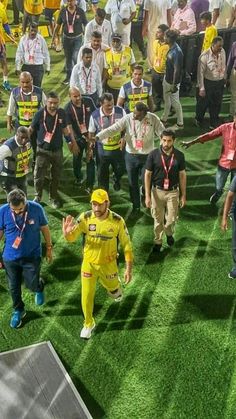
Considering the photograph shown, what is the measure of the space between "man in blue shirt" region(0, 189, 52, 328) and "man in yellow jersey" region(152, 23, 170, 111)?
20.3ft

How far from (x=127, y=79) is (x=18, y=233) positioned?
5.50 meters

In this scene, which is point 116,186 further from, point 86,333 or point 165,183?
point 86,333

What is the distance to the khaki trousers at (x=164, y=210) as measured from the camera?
23.0ft

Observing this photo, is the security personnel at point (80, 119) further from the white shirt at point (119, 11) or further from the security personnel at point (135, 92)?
the white shirt at point (119, 11)

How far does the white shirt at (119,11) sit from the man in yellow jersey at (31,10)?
2.75 m

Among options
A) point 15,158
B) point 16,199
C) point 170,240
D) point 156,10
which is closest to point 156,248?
point 170,240

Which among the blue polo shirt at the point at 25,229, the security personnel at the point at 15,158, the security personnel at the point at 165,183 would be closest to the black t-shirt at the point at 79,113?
the security personnel at the point at 15,158

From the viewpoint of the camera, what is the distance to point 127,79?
10.3 meters

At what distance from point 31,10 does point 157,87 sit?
16.6ft

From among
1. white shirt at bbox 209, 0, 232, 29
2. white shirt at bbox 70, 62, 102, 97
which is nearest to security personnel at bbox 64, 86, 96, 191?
white shirt at bbox 70, 62, 102, 97

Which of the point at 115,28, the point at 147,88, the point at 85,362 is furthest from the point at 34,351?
the point at 115,28

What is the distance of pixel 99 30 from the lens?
11711mm

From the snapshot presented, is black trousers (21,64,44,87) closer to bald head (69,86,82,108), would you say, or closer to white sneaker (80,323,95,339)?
bald head (69,86,82,108)

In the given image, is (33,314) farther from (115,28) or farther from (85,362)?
(115,28)
